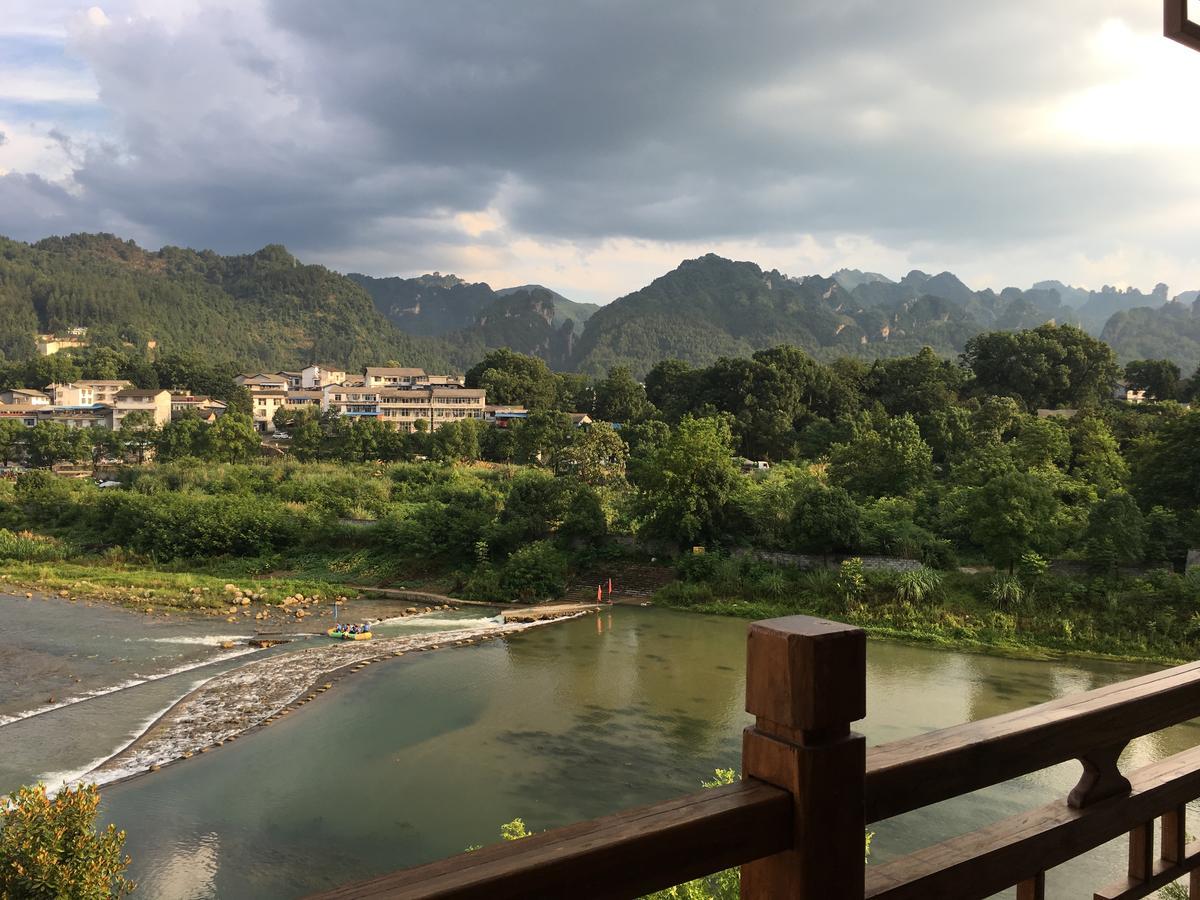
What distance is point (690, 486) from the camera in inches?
696

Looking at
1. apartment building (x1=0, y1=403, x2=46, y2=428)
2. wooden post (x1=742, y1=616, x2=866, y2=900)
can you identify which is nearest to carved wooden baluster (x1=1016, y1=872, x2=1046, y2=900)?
wooden post (x1=742, y1=616, x2=866, y2=900)

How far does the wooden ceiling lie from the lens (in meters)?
1.99

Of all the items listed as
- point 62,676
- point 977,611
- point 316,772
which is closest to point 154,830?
point 316,772

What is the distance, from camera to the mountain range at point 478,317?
8506 centimetres

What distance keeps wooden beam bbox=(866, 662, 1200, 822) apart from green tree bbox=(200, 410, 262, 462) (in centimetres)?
3489

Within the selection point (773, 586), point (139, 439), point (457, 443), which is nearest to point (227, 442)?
point (139, 439)

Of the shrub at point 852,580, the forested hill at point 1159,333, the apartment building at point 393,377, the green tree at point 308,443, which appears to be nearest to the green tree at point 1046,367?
the shrub at point 852,580

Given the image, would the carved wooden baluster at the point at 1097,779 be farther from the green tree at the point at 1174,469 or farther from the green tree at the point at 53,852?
the green tree at the point at 1174,469

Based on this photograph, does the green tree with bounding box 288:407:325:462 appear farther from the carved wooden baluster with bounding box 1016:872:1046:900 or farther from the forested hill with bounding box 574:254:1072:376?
the forested hill with bounding box 574:254:1072:376

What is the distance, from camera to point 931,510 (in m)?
17.6

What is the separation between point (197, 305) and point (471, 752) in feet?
342

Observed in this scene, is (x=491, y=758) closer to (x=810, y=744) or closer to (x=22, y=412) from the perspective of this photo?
(x=810, y=744)

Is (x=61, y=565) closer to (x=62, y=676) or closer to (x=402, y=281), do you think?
(x=62, y=676)

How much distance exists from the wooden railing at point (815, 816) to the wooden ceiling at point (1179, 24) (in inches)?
68.3
